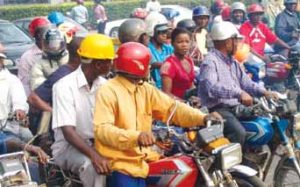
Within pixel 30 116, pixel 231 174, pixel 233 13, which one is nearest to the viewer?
pixel 231 174

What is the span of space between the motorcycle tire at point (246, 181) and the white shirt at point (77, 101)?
110cm

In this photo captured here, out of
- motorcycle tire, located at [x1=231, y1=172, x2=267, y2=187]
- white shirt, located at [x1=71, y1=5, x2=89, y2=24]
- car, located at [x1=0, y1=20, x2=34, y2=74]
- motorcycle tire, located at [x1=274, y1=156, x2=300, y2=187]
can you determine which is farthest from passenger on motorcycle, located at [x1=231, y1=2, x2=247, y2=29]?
white shirt, located at [x1=71, y1=5, x2=89, y2=24]

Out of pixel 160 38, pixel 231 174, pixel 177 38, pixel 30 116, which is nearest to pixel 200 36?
pixel 160 38

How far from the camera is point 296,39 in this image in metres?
12.9

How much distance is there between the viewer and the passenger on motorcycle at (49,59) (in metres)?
7.40

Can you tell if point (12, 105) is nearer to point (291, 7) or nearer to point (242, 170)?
point (242, 170)

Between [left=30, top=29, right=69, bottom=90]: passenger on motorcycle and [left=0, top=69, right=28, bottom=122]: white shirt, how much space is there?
0.72 meters

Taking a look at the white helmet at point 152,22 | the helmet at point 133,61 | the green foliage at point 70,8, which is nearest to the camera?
the helmet at point 133,61

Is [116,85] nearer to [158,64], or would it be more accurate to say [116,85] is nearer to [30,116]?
[30,116]

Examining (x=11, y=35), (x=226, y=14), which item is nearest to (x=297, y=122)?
(x=226, y=14)

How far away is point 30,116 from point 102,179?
7.31ft

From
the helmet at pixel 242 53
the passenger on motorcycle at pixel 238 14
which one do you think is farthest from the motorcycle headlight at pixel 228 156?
the passenger on motorcycle at pixel 238 14

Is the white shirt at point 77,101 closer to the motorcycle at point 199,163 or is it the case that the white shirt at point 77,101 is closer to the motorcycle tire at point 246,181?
the motorcycle at point 199,163

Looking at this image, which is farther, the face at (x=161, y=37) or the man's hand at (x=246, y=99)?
the face at (x=161, y=37)
